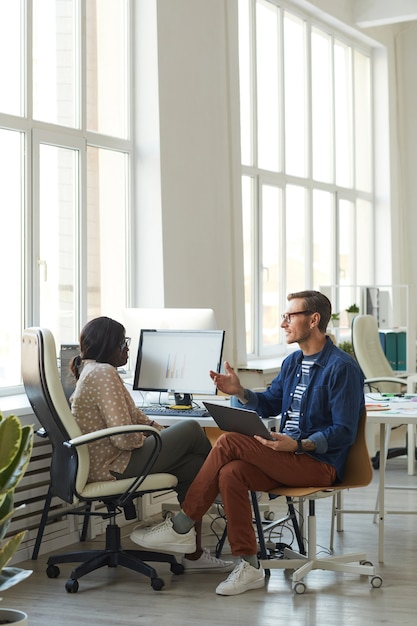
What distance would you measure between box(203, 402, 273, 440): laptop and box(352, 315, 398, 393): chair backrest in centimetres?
268

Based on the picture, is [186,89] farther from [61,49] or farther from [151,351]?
[151,351]

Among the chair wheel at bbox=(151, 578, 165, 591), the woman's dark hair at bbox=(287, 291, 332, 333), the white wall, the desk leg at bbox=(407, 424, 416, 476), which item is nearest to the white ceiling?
the white wall

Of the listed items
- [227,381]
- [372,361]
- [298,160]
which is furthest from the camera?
Answer: [298,160]

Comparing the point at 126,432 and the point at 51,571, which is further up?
the point at 126,432

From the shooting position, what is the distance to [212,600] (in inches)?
152

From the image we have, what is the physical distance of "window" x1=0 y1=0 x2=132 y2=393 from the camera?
5094 mm

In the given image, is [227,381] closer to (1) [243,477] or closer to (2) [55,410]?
(1) [243,477]

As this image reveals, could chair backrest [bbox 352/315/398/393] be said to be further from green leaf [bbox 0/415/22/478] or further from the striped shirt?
green leaf [bbox 0/415/22/478]

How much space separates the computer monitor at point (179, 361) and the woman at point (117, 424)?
0.34m

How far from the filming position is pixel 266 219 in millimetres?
7898

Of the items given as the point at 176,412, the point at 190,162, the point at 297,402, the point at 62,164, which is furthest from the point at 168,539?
the point at 190,162

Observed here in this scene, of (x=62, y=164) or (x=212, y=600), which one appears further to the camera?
(x=62, y=164)

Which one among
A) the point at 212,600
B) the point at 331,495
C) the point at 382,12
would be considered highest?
the point at 382,12

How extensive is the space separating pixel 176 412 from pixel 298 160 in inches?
172
